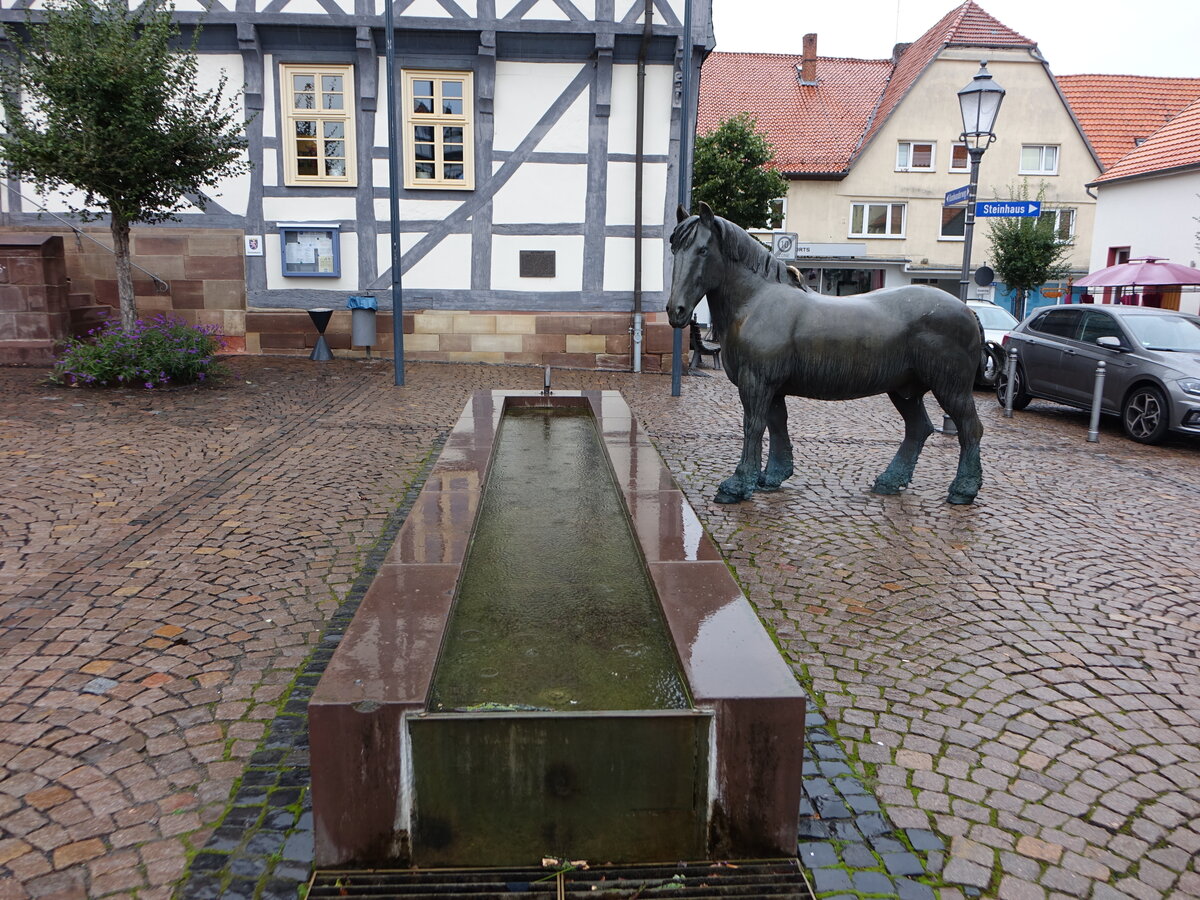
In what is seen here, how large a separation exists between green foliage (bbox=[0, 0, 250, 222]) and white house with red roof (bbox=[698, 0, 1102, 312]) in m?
24.8

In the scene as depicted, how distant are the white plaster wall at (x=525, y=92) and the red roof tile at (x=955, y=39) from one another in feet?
71.7

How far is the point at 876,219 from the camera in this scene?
34594mm

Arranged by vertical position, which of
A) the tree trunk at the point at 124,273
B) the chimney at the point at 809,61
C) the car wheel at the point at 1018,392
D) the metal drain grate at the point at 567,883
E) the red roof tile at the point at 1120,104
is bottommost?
the metal drain grate at the point at 567,883

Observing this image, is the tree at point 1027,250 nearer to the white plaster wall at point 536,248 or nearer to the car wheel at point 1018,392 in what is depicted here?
the car wheel at point 1018,392

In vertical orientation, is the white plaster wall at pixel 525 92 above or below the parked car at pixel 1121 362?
above

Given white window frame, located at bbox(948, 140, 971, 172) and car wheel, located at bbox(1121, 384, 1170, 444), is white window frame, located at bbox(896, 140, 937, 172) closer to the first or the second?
white window frame, located at bbox(948, 140, 971, 172)

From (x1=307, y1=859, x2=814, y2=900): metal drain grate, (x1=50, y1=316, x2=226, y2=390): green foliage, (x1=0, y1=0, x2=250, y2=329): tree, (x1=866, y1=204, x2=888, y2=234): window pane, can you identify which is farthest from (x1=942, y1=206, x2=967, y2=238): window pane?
(x1=307, y1=859, x2=814, y2=900): metal drain grate

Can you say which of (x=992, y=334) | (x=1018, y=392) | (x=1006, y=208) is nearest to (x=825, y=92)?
(x=992, y=334)

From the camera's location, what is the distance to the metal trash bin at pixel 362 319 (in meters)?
15.2

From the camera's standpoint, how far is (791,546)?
6.00 m

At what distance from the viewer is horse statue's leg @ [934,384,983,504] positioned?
22.5 ft

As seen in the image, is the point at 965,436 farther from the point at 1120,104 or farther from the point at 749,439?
the point at 1120,104

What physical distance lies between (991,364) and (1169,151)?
1088cm

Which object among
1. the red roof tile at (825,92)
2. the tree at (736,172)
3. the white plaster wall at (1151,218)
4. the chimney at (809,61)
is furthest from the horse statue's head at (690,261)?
the chimney at (809,61)
